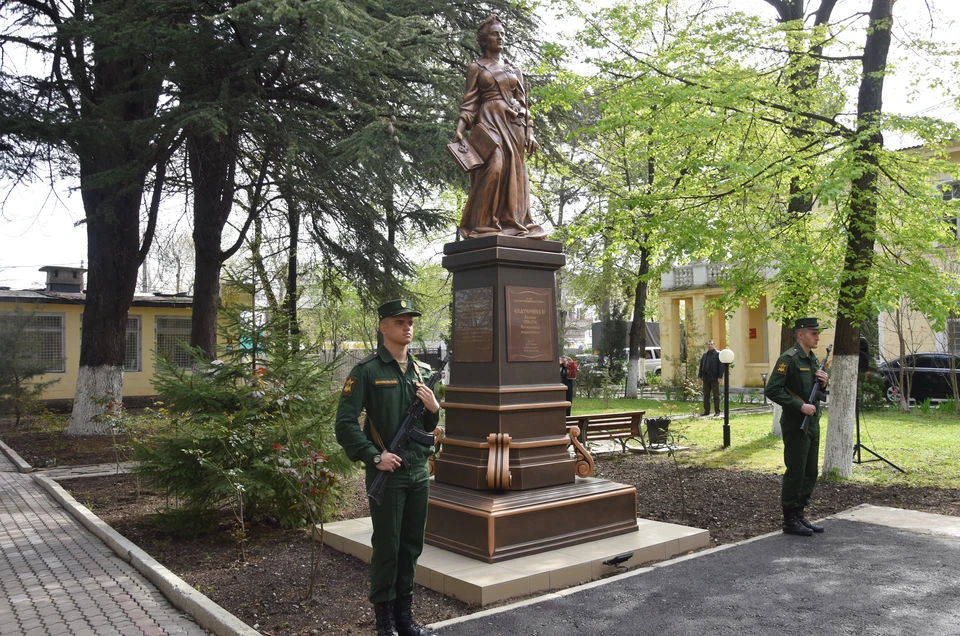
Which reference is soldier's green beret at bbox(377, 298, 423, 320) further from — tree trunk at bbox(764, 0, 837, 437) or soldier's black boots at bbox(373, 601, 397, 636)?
tree trunk at bbox(764, 0, 837, 437)

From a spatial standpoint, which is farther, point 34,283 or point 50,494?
point 34,283

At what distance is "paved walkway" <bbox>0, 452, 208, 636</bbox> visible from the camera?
4.89 m

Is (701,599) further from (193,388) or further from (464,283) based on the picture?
(193,388)

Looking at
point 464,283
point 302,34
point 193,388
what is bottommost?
point 193,388

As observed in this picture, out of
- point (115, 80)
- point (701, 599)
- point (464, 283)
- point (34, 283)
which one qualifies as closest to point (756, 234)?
point (464, 283)

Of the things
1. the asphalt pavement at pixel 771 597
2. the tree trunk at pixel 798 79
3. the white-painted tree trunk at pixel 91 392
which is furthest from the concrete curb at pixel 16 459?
the tree trunk at pixel 798 79

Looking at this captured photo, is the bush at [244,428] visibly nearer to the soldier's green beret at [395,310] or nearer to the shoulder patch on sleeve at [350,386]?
the shoulder patch on sleeve at [350,386]

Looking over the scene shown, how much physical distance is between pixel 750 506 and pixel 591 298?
84.5 feet

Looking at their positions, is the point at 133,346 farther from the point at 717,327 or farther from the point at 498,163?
the point at 717,327

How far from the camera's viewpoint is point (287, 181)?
12.6m

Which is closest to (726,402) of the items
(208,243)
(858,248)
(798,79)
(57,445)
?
(858,248)

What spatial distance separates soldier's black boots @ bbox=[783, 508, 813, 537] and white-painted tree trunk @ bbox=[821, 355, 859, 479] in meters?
3.36

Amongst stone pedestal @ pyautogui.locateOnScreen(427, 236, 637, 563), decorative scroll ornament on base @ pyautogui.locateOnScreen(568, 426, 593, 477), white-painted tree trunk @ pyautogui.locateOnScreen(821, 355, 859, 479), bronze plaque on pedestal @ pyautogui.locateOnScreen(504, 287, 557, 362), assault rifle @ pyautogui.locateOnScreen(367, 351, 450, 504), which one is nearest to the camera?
assault rifle @ pyautogui.locateOnScreen(367, 351, 450, 504)

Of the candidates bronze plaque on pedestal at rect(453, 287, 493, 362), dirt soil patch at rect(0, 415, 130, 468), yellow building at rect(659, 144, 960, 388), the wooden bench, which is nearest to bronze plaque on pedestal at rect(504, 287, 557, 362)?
bronze plaque on pedestal at rect(453, 287, 493, 362)
